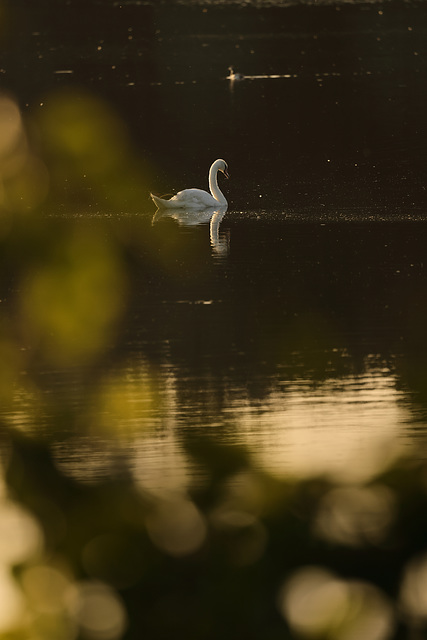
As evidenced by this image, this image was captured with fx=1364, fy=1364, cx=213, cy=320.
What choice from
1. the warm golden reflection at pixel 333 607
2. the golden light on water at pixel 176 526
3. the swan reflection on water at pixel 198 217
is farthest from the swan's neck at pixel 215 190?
the warm golden reflection at pixel 333 607

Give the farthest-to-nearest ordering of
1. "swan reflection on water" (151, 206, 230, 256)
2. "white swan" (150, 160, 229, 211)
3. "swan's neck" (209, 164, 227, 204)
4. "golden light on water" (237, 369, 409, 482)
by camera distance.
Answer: "swan's neck" (209, 164, 227, 204), "white swan" (150, 160, 229, 211), "swan reflection on water" (151, 206, 230, 256), "golden light on water" (237, 369, 409, 482)

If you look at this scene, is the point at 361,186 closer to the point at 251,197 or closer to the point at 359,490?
the point at 251,197

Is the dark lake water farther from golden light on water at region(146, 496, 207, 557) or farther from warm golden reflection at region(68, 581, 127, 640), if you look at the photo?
warm golden reflection at region(68, 581, 127, 640)

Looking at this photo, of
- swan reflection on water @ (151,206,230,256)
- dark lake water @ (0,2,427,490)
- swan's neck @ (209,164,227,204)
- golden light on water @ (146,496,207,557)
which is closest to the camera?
golden light on water @ (146,496,207,557)

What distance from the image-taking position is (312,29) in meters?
53.3

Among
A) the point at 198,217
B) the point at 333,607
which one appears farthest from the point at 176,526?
the point at 198,217

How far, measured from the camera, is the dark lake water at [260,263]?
3.55 meters

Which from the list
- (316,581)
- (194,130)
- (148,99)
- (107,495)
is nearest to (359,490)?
(316,581)

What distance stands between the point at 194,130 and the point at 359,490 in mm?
26024

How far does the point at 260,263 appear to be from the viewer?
46.9 ft

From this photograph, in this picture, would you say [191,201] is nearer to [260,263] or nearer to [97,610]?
[260,263]

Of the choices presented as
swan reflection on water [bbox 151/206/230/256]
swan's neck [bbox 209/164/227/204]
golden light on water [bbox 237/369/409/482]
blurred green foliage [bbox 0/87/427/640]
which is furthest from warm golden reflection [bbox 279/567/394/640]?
swan's neck [bbox 209/164/227/204]

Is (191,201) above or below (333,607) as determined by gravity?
below

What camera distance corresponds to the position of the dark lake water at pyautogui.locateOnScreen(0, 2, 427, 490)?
3.55 meters
